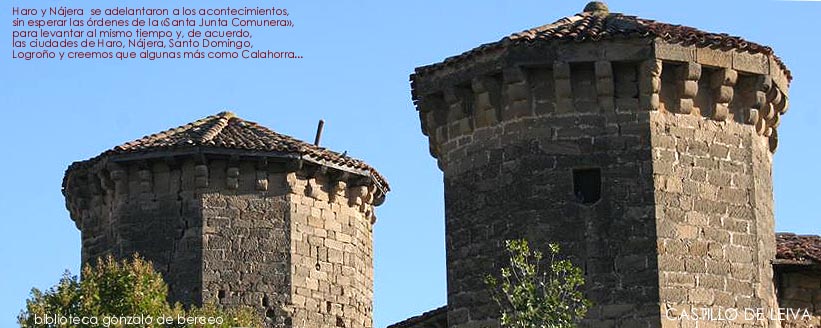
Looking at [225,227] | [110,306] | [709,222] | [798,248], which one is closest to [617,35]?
[709,222]

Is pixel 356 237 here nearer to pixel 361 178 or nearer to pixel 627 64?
pixel 361 178

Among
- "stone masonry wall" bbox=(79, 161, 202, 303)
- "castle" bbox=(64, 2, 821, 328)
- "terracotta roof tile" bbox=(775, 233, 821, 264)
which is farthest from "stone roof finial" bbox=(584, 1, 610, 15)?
"stone masonry wall" bbox=(79, 161, 202, 303)

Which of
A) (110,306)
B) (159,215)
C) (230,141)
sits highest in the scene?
(230,141)

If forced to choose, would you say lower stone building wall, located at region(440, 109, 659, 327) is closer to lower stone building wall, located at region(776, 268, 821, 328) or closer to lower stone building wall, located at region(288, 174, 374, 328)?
lower stone building wall, located at region(776, 268, 821, 328)

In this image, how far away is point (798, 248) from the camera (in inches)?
1278

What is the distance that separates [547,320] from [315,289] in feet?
31.5

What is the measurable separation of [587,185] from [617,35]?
5.47 ft

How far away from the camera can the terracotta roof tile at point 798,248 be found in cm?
3188

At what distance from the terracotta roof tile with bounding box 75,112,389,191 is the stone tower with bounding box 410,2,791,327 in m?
5.82

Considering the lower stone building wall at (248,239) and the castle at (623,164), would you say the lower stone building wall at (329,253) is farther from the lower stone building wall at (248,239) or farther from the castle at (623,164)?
the castle at (623,164)

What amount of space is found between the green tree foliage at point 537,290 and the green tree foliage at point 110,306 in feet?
9.76

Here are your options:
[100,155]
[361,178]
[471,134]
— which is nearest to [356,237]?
[361,178]

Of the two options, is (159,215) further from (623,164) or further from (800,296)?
(800,296)

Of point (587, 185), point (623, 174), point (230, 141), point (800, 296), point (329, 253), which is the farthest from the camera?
point (329, 253)
